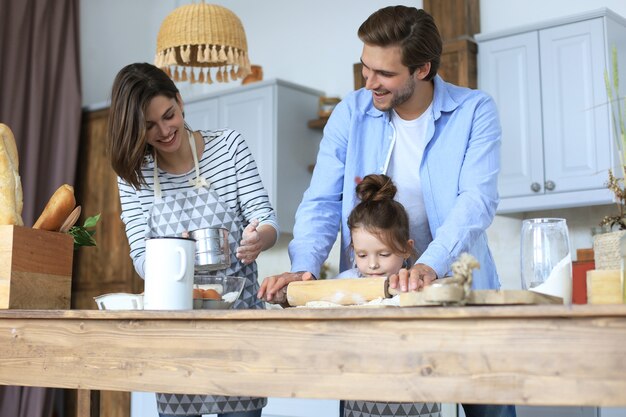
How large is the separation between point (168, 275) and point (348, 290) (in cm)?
32

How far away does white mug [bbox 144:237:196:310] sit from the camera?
1.43 m

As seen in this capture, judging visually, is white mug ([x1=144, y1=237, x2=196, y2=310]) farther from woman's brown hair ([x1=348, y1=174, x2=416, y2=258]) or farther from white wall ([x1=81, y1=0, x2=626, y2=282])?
white wall ([x1=81, y1=0, x2=626, y2=282])

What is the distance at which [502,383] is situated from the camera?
103 centimetres

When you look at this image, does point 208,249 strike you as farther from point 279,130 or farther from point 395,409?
point 279,130

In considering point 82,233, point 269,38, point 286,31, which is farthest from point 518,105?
point 82,233

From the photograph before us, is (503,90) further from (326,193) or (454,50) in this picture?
(326,193)

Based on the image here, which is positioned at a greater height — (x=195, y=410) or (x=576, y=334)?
(x=576, y=334)

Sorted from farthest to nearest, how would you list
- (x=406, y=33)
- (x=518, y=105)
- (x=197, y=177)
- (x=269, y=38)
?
(x=269, y=38) < (x=518, y=105) < (x=197, y=177) < (x=406, y=33)

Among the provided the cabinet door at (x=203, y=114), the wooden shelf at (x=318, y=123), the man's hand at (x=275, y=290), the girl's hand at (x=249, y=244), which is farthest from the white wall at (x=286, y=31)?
the man's hand at (x=275, y=290)

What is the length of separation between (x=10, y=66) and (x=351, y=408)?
12.5 ft

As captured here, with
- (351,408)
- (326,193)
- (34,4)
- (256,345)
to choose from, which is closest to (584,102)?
(326,193)

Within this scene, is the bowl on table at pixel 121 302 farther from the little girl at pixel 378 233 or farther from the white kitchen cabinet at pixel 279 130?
the white kitchen cabinet at pixel 279 130

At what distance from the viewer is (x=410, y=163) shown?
83.1 inches

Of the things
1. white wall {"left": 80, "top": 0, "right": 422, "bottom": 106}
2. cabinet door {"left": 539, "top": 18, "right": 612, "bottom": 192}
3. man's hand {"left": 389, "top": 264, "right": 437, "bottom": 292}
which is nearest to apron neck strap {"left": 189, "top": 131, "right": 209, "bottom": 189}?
man's hand {"left": 389, "top": 264, "right": 437, "bottom": 292}
